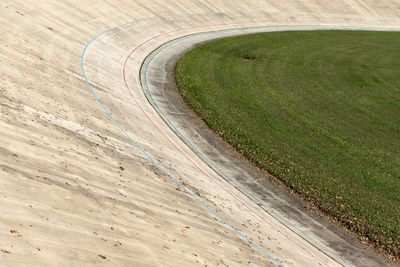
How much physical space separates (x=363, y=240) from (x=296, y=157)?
4913mm

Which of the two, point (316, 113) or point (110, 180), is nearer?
point (110, 180)

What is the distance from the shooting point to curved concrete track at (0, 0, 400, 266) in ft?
30.0

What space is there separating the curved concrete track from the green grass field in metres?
1.20

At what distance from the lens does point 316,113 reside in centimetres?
2247

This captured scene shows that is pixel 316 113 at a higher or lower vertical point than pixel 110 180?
higher

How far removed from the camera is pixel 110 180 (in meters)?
11.9

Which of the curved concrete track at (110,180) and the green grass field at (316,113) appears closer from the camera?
the curved concrete track at (110,180)

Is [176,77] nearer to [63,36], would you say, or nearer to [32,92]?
[63,36]

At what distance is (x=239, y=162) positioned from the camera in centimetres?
1741

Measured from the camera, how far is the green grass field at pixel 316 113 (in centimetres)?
1557

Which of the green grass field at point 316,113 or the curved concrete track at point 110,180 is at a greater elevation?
the green grass field at point 316,113

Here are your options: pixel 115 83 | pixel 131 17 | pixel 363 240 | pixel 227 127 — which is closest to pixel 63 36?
pixel 115 83

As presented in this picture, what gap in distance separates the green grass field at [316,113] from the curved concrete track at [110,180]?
1.20m

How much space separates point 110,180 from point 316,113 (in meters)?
13.9
